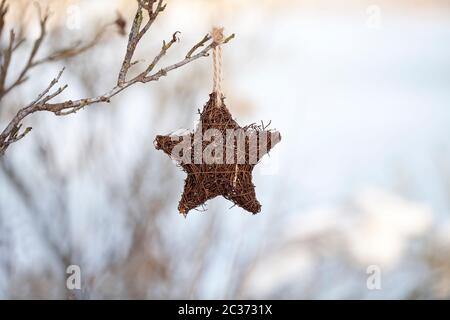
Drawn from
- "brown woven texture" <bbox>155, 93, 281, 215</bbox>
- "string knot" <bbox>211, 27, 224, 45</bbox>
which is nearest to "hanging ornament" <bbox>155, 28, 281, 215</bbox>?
"brown woven texture" <bbox>155, 93, 281, 215</bbox>

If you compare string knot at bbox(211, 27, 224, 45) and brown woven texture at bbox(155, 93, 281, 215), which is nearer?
string knot at bbox(211, 27, 224, 45)

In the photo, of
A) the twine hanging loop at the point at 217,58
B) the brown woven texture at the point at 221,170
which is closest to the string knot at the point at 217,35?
the twine hanging loop at the point at 217,58

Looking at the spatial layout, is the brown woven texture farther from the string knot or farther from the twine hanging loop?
the string knot

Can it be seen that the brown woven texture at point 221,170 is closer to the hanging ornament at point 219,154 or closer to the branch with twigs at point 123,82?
the hanging ornament at point 219,154

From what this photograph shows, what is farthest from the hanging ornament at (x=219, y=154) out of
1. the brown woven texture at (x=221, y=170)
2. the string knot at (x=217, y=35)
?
the string knot at (x=217, y=35)

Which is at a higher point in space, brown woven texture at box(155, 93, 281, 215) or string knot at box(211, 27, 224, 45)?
string knot at box(211, 27, 224, 45)

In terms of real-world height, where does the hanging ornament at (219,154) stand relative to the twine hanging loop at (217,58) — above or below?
below

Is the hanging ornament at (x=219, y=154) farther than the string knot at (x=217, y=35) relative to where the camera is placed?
Yes

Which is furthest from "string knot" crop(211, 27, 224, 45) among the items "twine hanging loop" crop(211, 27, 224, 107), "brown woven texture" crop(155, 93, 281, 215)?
"brown woven texture" crop(155, 93, 281, 215)

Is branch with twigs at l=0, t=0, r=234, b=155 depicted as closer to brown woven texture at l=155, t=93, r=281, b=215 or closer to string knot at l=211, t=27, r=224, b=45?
string knot at l=211, t=27, r=224, b=45
